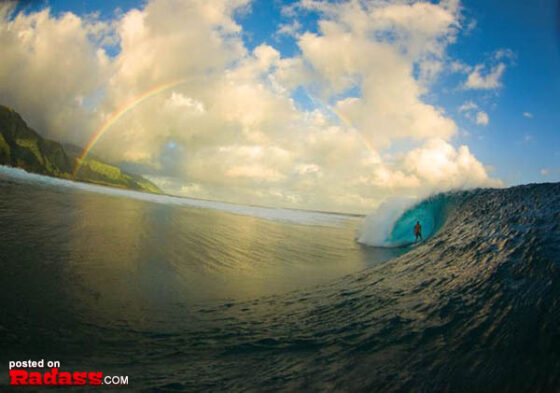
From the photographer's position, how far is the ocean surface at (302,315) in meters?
2.43

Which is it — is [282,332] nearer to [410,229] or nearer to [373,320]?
[373,320]


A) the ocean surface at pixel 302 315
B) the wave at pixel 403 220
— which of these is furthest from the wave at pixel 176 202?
the ocean surface at pixel 302 315

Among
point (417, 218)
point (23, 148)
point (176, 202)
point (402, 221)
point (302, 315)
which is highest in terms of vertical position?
point (23, 148)

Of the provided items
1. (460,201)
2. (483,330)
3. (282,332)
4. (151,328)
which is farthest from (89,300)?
(460,201)

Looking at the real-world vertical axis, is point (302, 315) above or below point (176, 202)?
below

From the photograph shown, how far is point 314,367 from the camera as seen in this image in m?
2.65

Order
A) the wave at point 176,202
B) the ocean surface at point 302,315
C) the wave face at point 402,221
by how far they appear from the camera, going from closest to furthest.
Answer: the ocean surface at point 302,315 < the wave face at point 402,221 < the wave at point 176,202

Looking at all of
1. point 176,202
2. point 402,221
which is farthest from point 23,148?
point 402,221

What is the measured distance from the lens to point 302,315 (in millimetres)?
4305

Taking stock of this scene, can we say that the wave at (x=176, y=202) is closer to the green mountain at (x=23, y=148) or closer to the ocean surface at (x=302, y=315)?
the ocean surface at (x=302, y=315)

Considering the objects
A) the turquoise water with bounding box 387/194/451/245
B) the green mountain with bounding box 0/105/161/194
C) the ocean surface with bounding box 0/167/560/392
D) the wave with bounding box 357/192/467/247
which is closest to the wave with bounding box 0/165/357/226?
the wave with bounding box 357/192/467/247

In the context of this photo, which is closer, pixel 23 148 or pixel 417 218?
pixel 417 218

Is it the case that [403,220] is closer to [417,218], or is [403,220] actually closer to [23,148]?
[417,218]

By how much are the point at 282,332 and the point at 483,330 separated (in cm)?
243
